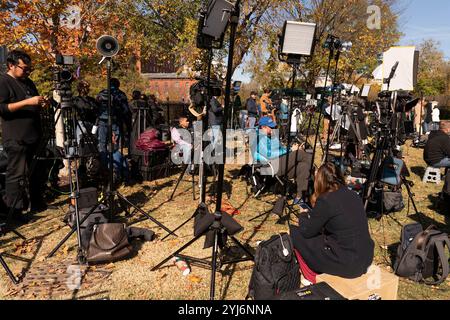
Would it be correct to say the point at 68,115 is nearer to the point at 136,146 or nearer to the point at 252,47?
the point at 136,146

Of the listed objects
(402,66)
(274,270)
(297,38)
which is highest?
(297,38)

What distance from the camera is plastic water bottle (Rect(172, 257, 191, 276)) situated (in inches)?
141

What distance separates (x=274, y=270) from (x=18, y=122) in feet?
12.4

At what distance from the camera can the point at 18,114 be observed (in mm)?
4520

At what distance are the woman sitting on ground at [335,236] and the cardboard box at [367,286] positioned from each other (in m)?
0.06

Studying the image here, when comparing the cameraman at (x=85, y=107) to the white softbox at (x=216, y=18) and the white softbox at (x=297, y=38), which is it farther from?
the white softbox at (x=297, y=38)

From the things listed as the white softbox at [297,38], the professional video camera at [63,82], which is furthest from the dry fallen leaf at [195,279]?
the white softbox at [297,38]

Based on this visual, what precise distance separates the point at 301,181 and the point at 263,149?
0.82m

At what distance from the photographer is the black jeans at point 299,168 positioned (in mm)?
5605

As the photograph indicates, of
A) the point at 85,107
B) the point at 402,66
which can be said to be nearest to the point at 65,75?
the point at 85,107

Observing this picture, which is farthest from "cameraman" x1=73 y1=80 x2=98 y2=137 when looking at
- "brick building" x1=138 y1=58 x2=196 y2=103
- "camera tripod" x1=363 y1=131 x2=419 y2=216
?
"brick building" x1=138 y1=58 x2=196 y2=103

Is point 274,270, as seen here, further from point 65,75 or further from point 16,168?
point 16,168
